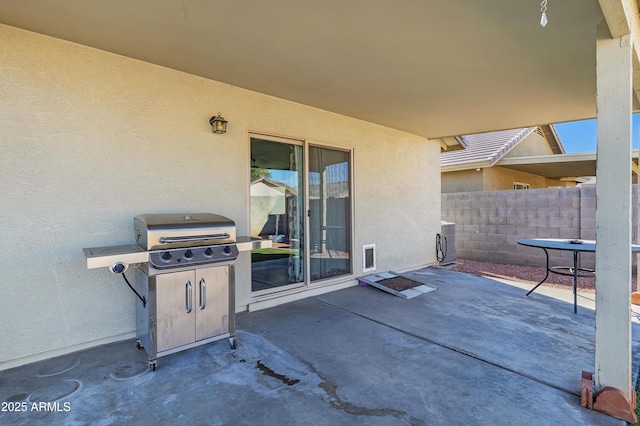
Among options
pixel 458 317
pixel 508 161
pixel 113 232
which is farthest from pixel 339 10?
pixel 508 161

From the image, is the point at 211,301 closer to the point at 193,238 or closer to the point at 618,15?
the point at 193,238

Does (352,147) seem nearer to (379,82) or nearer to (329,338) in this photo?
(379,82)

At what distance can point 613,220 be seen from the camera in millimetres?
2090

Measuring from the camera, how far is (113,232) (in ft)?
10.2

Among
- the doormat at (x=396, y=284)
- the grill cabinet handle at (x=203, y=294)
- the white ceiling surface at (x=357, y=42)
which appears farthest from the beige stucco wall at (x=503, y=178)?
the grill cabinet handle at (x=203, y=294)

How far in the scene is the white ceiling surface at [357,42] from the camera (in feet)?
7.95

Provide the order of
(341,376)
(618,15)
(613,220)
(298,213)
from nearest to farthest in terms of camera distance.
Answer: (618,15)
(613,220)
(341,376)
(298,213)

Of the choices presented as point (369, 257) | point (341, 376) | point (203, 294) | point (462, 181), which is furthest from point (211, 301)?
point (462, 181)

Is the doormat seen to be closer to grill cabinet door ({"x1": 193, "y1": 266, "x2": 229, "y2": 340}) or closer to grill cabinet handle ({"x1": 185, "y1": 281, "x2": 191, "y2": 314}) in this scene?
grill cabinet door ({"x1": 193, "y1": 266, "x2": 229, "y2": 340})

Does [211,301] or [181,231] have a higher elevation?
[181,231]

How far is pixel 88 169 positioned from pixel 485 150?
Answer: 10049 millimetres

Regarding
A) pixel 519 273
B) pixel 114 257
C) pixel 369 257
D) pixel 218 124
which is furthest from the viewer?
pixel 519 273

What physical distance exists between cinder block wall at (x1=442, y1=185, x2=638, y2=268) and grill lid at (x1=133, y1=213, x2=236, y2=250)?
6.76m

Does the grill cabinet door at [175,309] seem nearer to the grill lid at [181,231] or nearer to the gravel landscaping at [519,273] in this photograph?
the grill lid at [181,231]
